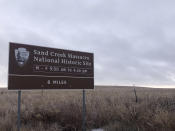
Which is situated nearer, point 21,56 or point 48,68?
point 21,56

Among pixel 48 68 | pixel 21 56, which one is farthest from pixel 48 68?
pixel 21 56

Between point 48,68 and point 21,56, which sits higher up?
point 21,56

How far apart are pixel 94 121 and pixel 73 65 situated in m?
2.53

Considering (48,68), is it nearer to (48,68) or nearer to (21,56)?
(48,68)

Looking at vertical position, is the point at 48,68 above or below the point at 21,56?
below

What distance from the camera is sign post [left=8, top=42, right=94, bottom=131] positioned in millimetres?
6738

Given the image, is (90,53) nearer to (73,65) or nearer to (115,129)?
(73,65)

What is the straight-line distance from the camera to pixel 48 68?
7656 millimetres

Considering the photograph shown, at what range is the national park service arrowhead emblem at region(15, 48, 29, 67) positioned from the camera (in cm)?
680

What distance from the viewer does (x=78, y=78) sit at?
8500 millimetres

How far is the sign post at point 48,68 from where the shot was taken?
674 centimetres

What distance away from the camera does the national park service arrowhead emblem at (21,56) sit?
6.80 m

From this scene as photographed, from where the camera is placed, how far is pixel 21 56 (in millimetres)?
6938

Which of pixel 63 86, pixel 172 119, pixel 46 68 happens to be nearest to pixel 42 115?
pixel 63 86
